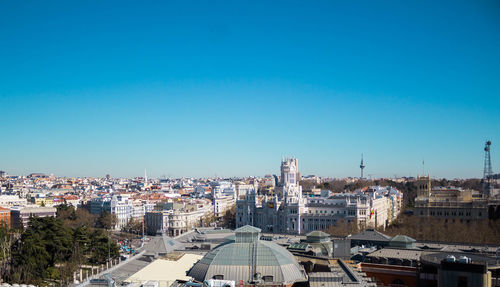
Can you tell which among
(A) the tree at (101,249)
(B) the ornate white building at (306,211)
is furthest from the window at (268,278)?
(B) the ornate white building at (306,211)

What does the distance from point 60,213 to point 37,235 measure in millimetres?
45496

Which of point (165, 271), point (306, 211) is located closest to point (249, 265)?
point (165, 271)

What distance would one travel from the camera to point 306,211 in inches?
3248

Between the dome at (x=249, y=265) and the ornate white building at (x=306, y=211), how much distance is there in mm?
48099

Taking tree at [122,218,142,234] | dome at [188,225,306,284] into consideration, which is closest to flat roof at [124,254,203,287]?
dome at [188,225,306,284]

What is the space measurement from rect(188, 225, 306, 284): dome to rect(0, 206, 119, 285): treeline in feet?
59.5

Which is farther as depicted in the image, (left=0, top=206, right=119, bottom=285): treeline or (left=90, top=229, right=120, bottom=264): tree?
(left=90, top=229, right=120, bottom=264): tree

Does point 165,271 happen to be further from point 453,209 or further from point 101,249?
point 453,209

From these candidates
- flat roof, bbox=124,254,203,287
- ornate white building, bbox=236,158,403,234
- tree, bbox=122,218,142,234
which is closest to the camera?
flat roof, bbox=124,254,203,287

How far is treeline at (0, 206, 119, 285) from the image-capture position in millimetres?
41322

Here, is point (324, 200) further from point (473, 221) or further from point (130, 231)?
point (130, 231)

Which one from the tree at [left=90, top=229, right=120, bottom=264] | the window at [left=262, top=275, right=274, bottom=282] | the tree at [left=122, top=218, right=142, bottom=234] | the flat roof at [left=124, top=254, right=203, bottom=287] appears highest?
the window at [left=262, top=275, right=274, bottom=282]

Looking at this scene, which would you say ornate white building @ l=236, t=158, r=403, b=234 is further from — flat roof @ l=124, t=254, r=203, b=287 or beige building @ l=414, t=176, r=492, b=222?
flat roof @ l=124, t=254, r=203, b=287

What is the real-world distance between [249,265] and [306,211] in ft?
187
